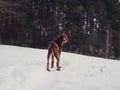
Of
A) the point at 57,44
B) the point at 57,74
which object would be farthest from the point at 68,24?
the point at 57,44

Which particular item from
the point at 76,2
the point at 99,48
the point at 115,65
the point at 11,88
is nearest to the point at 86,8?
the point at 76,2

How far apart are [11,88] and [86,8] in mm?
27216

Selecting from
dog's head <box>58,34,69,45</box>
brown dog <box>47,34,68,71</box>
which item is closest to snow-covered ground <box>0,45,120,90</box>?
brown dog <box>47,34,68,71</box>

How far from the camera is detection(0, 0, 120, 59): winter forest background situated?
2781 cm

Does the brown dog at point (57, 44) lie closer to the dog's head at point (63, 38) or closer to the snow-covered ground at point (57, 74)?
the dog's head at point (63, 38)

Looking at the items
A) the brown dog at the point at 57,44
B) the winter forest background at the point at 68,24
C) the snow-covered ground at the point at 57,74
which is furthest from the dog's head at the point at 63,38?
the winter forest background at the point at 68,24

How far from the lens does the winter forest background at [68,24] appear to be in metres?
27.8

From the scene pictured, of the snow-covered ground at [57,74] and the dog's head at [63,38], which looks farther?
the snow-covered ground at [57,74]

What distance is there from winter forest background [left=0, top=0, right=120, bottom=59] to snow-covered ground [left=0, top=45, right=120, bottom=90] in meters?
16.4

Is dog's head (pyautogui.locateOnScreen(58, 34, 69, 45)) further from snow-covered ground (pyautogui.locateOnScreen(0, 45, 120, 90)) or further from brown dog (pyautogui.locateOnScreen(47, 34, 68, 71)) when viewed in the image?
snow-covered ground (pyautogui.locateOnScreen(0, 45, 120, 90))

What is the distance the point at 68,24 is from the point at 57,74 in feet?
78.3

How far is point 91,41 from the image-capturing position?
105 ft

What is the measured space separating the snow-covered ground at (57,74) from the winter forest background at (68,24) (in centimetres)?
1635

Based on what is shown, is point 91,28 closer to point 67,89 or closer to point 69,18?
point 69,18
